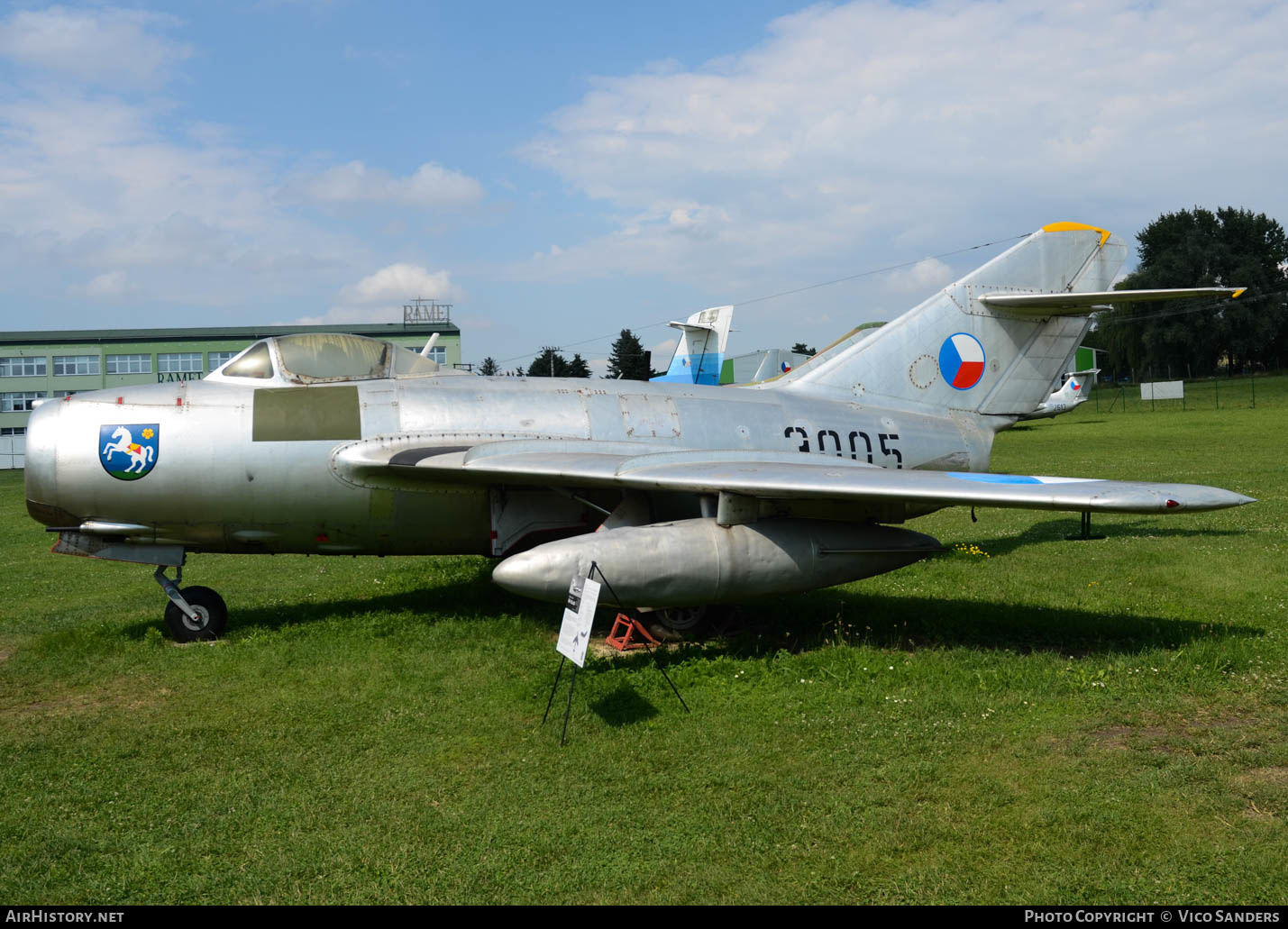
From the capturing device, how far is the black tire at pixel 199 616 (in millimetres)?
8656

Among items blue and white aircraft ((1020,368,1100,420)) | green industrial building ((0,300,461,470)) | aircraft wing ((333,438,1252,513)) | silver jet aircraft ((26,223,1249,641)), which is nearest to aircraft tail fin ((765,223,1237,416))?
silver jet aircraft ((26,223,1249,641))

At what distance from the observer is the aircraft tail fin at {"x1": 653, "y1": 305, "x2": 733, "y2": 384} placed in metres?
34.6

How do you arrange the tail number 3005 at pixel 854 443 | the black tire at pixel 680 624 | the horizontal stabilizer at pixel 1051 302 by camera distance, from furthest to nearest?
the horizontal stabilizer at pixel 1051 302, the tail number 3005 at pixel 854 443, the black tire at pixel 680 624

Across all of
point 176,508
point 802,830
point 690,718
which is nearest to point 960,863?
point 802,830

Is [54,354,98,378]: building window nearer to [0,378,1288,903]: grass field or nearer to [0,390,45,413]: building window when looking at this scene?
[0,390,45,413]: building window

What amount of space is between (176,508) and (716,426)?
5368mm

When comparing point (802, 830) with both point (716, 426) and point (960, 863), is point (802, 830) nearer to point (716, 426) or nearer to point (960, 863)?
point (960, 863)

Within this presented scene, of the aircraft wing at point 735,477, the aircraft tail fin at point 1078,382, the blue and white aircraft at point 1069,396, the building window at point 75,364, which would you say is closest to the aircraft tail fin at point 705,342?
the blue and white aircraft at point 1069,396

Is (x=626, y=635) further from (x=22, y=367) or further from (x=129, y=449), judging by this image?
(x=22, y=367)

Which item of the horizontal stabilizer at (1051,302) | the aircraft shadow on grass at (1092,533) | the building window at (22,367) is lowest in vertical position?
the aircraft shadow on grass at (1092,533)

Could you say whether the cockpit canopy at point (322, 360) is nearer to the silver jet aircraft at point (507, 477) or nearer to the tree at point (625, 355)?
the silver jet aircraft at point (507, 477)

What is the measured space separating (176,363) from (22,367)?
38.2 ft

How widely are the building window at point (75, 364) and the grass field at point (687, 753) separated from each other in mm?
69016

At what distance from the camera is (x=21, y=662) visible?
26.6 ft
